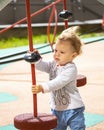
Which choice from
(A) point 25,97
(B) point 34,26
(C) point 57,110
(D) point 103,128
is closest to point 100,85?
(A) point 25,97

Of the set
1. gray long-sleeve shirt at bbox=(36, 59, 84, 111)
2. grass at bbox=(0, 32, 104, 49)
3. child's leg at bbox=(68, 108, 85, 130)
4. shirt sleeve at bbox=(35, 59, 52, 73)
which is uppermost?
shirt sleeve at bbox=(35, 59, 52, 73)

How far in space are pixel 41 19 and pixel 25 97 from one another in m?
10.7

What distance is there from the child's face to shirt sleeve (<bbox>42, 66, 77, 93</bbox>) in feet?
0.19

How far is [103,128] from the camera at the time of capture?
2.91 m

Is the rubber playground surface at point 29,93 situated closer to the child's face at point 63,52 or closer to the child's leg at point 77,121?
the child's leg at point 77,121

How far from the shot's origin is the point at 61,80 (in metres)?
2.19

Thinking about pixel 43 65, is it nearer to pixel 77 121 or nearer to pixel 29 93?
pixel 77 121

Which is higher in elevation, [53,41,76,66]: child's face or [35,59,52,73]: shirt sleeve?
[53,41,76,66]: child's face

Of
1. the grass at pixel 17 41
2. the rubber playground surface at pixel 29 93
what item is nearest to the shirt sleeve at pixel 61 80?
the rubber playground surface at pixel 29 93

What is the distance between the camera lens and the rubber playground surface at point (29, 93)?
328cm

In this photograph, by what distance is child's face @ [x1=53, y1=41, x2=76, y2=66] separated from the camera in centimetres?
225

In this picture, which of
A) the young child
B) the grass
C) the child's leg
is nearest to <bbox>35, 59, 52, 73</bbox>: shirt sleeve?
the young child

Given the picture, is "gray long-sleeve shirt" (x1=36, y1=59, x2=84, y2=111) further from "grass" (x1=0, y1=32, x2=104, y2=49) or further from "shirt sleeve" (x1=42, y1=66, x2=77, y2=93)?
"grass" (x1=0, y1=32, x2=104, y2=49)

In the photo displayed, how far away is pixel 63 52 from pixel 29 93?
7.32 feet
